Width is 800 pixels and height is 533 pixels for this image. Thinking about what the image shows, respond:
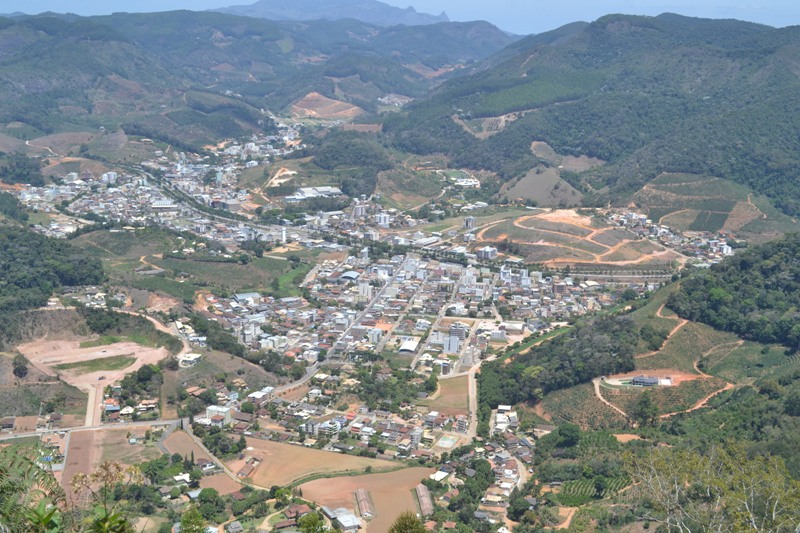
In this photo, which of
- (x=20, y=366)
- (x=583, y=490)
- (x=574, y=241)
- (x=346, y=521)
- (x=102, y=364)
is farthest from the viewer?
(x=574, y=241)

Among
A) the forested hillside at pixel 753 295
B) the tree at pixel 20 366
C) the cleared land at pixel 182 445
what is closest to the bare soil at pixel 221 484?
the cleared land at pixel 182 445

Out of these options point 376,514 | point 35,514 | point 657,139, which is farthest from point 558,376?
point 657,139

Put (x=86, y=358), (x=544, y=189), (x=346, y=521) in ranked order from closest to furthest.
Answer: (x=346, y=521) → (x=86, y=358) → (x=544, y=189)

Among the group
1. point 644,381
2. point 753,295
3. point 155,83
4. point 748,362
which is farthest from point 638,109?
point 155,83

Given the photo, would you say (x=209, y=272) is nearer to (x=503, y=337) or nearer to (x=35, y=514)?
(x=503, y=337)

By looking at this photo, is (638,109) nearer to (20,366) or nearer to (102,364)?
(102,364)

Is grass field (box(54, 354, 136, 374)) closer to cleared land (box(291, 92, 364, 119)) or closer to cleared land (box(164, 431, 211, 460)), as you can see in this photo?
cleared land (box(164, 431, 211, 460))
